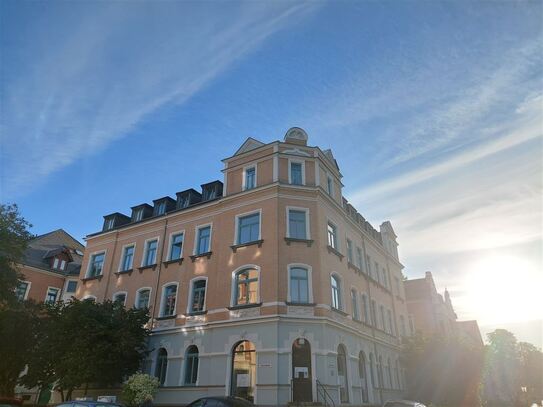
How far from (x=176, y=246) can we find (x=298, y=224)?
1020 centimetres

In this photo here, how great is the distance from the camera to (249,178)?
26.6 meters

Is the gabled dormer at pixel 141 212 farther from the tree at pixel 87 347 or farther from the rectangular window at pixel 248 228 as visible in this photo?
the rectangular window at pixel 248 228

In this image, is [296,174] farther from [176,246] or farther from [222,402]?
[222,402]

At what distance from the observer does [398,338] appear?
34.5m

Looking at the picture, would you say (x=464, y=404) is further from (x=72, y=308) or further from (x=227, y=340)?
(x=72, y=308)

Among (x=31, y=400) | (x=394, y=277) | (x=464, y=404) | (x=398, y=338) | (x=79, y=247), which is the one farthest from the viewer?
(x=79, y=247)

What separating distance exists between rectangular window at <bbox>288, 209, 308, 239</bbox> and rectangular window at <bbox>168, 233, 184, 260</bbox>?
908 cm

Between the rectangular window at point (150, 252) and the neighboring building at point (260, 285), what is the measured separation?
11 cm

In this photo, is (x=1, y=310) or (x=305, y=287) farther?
(x=1, y=310)

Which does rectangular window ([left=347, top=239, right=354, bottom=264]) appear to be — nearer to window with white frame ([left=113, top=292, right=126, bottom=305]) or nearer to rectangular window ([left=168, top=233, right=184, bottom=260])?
rectangular window ([left=168, top=233, right=184, bottom=260])

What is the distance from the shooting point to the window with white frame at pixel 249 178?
26188 mm

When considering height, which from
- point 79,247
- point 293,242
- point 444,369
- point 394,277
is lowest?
point 444,369

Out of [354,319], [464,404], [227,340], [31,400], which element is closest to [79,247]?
[31,400]

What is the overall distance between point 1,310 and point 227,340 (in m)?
15.9
